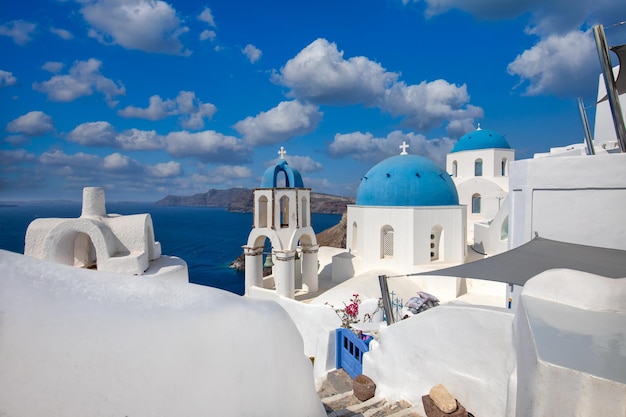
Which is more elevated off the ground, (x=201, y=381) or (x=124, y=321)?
(x=124, y=321)

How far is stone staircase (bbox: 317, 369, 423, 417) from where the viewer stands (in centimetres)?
523

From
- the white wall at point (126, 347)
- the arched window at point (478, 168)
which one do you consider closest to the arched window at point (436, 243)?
the arched window at point (478, 168)

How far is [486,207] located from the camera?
23312 mm

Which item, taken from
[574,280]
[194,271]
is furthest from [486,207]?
[194,271]

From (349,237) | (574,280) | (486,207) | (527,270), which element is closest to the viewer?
(574,280)

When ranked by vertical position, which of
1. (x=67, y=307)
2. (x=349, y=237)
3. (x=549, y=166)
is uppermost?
(x=549, y=166)

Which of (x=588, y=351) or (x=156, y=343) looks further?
(x=588, y=351)

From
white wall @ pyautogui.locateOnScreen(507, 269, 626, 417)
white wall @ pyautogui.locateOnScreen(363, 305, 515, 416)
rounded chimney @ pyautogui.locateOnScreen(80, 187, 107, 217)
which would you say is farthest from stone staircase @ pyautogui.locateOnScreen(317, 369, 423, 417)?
rounded chimney @ pyautogui.locateOnScreen(80, 187, 107, 217)

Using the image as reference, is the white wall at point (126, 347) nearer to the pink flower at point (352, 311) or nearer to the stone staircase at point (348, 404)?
the stone staircase at point (348, 404)

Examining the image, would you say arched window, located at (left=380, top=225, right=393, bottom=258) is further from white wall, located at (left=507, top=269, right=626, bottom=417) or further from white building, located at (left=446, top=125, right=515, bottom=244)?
white wall, located at (left=507, top=269, right=626, bottom=417)

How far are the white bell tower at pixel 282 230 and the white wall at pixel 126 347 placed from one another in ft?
38.7

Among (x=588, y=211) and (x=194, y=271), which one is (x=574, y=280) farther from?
(x=194, y=271)

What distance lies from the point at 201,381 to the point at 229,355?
199 millimetres

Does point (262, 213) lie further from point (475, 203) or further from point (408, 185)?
point (475, 203)
